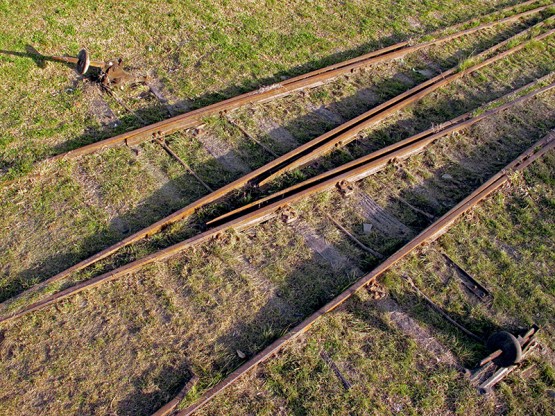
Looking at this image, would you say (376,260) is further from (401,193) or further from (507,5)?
(507,5)

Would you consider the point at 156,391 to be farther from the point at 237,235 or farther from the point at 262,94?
the point at 262,94

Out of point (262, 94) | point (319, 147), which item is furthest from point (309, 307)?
point (262, 94)

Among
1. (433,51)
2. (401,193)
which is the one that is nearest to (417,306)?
(401,193)

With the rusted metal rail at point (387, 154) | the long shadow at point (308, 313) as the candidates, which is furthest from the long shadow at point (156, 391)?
the rusted metal rail at point (387, 154)

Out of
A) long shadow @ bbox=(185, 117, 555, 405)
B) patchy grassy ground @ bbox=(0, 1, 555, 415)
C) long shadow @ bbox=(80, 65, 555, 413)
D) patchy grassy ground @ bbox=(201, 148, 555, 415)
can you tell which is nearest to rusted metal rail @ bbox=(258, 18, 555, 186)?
patchy grassy ground @ bbox=(0, 1, 555, 415)

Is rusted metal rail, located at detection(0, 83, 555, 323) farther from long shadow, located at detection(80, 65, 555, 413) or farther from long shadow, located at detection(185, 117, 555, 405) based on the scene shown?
long shadow, located at detection(185, 117, 555, 405)

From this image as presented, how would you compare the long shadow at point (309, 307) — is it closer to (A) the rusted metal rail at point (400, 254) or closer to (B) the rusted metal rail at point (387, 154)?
(A) the rusted metal rail at point (400, 254)

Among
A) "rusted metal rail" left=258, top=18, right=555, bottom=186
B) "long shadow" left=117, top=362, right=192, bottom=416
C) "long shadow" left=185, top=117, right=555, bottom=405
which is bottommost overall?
"long shadow" left=117, top=362, right=192, bottom=416
